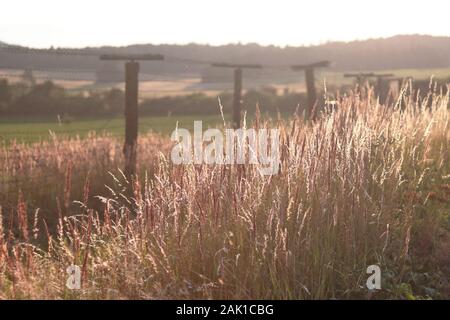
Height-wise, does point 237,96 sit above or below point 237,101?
above

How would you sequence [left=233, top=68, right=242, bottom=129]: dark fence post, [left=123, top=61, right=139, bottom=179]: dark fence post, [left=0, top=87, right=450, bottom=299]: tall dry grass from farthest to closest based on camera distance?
[left=233, top=68, right=242, bottom=129]: dark fence post < [left=123, top=61, right=139, bottom=179]: dark fence post < [left=0, top=87, right=450, bottom=299]: tall dry grass

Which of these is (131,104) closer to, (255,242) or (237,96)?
(237,96)

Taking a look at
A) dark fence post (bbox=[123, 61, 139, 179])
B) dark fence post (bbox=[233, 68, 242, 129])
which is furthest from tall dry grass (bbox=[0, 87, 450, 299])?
dark fence post (bbox=[233, 68, 242, 129])

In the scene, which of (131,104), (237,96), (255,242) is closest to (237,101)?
(237,96)

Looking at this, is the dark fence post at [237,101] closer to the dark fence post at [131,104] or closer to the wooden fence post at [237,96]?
the wooden fence post at [237,96]

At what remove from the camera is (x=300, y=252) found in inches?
155

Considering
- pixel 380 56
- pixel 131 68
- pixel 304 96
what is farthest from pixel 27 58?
pixel 131 68

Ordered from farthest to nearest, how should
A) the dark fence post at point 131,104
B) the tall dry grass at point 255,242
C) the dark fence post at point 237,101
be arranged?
1. the dark fence post at point 237,101
2. the dark fence post at point 131,104
3. the tall dry grass at point 255,242

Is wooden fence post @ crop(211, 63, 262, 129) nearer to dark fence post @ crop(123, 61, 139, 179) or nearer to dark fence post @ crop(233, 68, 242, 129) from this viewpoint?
dark fence post @ crop(233, 68, 242, 129)

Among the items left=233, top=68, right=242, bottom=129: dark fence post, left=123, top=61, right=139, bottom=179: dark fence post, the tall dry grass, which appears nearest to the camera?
the tall dry grass

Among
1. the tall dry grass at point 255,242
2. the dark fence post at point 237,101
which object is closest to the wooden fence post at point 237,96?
the dark fence post at point 237,101
